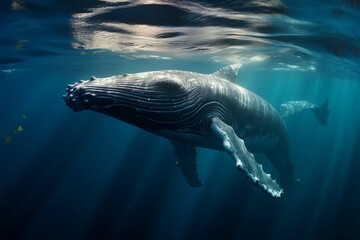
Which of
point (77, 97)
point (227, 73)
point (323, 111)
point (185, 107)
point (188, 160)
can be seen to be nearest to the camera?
point (77, 97)

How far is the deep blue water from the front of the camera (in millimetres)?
12781

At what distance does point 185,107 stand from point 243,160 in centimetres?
173

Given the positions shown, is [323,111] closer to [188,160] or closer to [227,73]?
[227,73]

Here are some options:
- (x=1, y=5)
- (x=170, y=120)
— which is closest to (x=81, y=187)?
(x=1, y=5)

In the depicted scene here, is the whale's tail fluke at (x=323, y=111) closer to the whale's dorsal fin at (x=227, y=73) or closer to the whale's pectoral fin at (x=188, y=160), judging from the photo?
the whale's dorsal fin at (x=227, y=73)

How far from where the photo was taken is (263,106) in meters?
10.5

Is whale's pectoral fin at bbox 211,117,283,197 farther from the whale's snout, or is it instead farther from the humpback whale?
the whale's snout

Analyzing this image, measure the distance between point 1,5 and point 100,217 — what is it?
45.9 feet

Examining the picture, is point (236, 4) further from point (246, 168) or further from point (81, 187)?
point (81, 187)

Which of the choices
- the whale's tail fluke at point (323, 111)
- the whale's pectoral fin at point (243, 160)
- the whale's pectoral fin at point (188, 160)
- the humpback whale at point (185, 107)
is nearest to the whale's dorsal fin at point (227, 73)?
the humpback whale at point (185, 107)

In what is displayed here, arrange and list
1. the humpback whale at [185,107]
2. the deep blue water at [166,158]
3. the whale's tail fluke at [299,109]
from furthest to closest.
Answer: the whale's tail fluke at [299,109] → the deep blue water at [166,158] → the humpback whale at [185,107]

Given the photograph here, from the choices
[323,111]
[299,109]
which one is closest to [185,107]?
[299,109]

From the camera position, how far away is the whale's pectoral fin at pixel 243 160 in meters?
6.01

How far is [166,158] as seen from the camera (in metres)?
26.6
